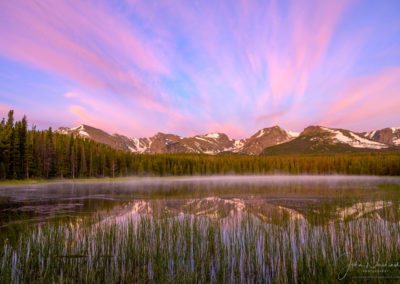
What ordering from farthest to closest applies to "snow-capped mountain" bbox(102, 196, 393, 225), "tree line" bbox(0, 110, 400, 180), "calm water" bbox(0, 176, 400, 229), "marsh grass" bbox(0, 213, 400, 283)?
1. "tree line" bbox(0, 110, 400, 180)
2. "calm water" bbox(0, 176, 400, 229)
3. "snow-capped mountain" bbox(102, 196, 393, 225)
4. "marsh grass" bbox(0, 213, 400, 283)

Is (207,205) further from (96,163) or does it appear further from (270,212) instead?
(96,163)

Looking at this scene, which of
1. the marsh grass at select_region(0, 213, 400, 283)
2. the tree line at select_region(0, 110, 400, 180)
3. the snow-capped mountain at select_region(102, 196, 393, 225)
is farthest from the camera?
the tree line at select_region(0, 110, 400, 180)

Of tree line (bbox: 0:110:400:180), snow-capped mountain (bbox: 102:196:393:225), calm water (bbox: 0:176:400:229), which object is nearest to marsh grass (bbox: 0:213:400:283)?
snow-capped mountain (bbox: 102:196:393:225)

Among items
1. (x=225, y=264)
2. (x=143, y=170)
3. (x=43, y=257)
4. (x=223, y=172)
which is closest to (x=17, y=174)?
(x=143, y=170)

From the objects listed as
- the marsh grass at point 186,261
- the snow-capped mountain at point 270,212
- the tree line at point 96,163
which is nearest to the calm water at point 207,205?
the snow-capped mountain at point 270,212

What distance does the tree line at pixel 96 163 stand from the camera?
214 feet

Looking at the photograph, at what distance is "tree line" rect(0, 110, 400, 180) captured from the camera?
65250 mm

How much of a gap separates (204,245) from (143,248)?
2645 mm

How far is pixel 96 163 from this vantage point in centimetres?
9919

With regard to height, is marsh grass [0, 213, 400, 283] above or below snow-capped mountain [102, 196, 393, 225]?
above

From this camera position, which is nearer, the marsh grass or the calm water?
the marsh grass

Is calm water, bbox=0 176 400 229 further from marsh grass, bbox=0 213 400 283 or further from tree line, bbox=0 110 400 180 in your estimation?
tree line, bbox=0 110 400 180

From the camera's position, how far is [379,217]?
15.8m

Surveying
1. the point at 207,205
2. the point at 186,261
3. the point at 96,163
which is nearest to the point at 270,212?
the point at 207,205
